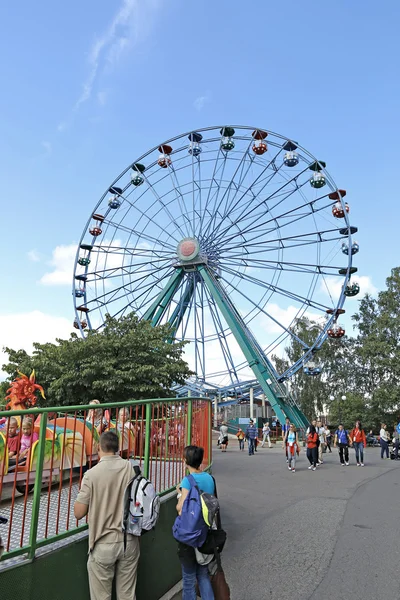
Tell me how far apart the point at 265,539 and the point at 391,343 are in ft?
108

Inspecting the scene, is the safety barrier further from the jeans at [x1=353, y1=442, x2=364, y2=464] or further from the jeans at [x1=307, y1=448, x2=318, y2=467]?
the jeans at [x1=353, y1=442, x2=364, y2=464]

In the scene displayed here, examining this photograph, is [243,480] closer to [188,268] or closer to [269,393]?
[269,393]

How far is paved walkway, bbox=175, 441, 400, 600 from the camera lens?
4586 mm

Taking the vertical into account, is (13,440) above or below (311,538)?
above

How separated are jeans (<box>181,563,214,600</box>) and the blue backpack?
0.24m

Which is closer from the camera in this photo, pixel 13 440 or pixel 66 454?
pixel 66 454

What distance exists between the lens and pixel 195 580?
3.63 m

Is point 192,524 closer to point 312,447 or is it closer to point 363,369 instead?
point 312,447

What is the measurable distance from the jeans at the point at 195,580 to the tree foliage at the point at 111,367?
12.9 metres

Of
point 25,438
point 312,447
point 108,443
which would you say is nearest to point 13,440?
point 25,438

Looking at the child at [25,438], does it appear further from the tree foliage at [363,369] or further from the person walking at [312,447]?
the tree foliage at [363,369]

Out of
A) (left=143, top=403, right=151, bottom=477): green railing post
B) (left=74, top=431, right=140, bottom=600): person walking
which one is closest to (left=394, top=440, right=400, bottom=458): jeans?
(left=143, top=403, right=151, bottom=477): green railing post

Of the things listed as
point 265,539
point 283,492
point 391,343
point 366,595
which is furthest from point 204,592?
point 391,343

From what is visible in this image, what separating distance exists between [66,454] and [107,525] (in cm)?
147
